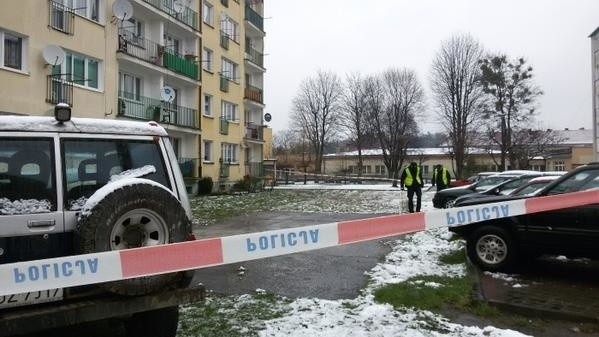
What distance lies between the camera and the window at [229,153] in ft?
122

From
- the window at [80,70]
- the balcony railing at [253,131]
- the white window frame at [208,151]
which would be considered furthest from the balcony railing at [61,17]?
the balcony railing at [253,131]

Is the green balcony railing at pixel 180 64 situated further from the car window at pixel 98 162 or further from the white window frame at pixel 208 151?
the car window at pixel 98 162

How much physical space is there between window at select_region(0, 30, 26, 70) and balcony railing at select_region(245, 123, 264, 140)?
23.7 meters

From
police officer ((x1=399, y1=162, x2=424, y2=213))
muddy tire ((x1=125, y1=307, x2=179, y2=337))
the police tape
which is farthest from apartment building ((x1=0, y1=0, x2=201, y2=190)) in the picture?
the police tape

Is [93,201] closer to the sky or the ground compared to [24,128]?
closer to the ground

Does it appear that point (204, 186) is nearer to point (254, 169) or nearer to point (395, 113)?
point (254, 169)

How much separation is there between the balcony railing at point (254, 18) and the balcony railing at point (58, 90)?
23.0 meters

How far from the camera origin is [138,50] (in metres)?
26.0

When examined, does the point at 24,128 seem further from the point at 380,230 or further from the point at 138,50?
the point at 138,50

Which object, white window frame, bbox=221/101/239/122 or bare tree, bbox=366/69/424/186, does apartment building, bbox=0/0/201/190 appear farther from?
bare tree, bbox=366/69/424/186

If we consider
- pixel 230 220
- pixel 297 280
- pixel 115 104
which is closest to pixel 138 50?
pixel 115 104

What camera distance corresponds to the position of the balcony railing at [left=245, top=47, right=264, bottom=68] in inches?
1665

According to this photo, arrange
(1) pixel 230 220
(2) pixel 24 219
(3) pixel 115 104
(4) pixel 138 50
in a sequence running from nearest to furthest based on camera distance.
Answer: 1. (2) pixel 24 219
2. (1) pixel 230 220
3. (3) pixel 115 104
4. (4) pixel 138 50

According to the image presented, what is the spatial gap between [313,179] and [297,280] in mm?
58417
